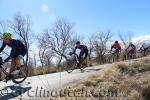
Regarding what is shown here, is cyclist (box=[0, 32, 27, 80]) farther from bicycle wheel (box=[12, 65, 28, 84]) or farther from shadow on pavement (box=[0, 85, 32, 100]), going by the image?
shadow on pavement (box=[0, 85, 32, 100])

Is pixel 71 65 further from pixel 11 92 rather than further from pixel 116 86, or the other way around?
pixel 11 92

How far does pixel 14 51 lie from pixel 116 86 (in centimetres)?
409

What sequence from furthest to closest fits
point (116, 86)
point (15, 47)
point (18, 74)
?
point (18, 74) < point (15, 47) < point (116, 86)

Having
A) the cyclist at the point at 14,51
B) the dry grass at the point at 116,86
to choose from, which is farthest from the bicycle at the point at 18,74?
the dry grass at the point at 116,86

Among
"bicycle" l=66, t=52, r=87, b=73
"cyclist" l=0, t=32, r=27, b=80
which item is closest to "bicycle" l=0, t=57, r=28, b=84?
"cyclist" l=0, t=32, r=27, b=80

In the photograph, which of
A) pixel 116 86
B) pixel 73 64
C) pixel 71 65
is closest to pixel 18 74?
pixel 116 86

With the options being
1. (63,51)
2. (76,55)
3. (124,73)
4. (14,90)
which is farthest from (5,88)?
(63,51)

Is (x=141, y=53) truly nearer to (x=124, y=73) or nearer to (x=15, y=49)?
(x=124, y=73)

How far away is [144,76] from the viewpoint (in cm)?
1423

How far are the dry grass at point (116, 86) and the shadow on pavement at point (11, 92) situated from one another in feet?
5.56

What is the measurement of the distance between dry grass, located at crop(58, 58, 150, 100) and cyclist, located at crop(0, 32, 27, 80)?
2.86 m

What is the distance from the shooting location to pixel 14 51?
12953mm

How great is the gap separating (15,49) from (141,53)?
75.4ft

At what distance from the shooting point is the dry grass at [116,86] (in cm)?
1081
